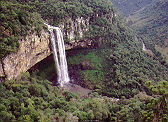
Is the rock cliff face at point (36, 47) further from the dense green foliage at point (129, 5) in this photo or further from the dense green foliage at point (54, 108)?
the dense green foliage at point (129, 5)

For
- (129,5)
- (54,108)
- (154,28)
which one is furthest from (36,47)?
(129,5)

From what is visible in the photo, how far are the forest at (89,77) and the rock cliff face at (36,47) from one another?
0.76 meters

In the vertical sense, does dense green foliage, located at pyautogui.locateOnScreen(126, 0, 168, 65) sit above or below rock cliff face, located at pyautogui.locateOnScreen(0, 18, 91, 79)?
above

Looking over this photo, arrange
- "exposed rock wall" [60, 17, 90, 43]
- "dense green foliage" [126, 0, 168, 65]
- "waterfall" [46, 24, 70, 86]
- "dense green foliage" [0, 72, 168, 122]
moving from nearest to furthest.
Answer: "dense green foliage" [0, 72, 168, 122]
"waterfall" [46, 24, 70, 86]
"exposed rock wall" [60, 17, 90, 43]
"dense green foliage" [126, 0, 168, 65]

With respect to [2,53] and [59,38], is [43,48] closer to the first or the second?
[59,38]

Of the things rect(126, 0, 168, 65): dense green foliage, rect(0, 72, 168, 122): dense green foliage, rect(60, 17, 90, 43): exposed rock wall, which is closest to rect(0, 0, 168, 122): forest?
rect(0, 72, 168, 122): dense green foliage

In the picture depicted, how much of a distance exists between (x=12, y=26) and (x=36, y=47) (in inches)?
197

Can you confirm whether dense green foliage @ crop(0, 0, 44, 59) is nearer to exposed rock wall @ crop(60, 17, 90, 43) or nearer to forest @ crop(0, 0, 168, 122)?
forest @ crop(0, 0, 168, 122)

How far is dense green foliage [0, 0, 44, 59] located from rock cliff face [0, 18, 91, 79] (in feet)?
2.34

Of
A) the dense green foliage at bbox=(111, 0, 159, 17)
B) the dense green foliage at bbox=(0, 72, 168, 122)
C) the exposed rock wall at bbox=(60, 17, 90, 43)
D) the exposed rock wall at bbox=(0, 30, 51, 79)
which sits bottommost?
the dense green foliage at bbox=(0, 72, 168, 122)

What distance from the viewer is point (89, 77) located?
89.7 feet

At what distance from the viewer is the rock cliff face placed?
49.5ft

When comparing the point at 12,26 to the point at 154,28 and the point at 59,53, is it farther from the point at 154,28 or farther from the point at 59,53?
the point at 154,28

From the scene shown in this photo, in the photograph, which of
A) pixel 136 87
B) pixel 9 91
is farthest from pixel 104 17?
pixel 9 91
